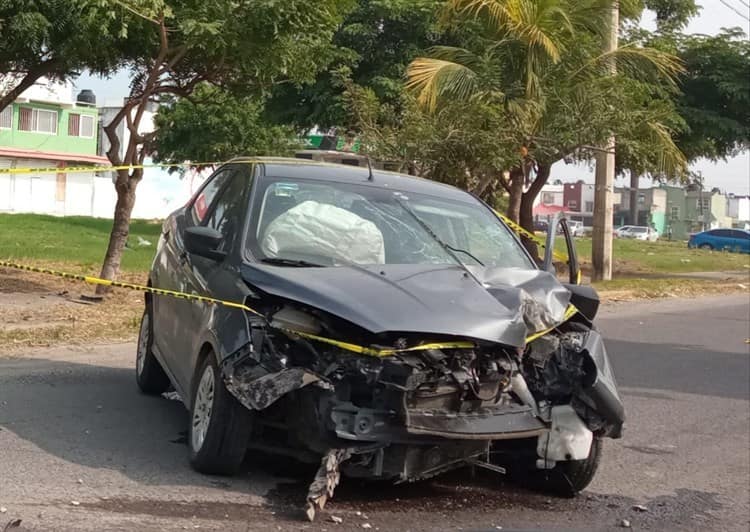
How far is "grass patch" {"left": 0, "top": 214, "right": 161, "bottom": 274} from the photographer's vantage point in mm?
18173

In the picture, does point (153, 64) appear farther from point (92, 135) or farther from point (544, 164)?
point (92, 135)

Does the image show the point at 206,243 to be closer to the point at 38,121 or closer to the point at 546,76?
the point at 546,76

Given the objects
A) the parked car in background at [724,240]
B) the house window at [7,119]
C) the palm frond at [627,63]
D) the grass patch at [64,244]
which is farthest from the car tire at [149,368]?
the parked car in background at [724,240]

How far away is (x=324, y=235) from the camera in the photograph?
599 cm

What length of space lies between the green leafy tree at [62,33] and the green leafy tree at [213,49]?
283 mm

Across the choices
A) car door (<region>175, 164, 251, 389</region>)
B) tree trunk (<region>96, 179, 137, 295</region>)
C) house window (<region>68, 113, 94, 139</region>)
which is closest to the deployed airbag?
car door (<region>175, 164, 251, 389</region>)

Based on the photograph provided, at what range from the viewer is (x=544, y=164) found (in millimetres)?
17109

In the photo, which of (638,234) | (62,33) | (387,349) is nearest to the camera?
(387,349)

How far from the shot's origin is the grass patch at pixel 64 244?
18173 millimetres

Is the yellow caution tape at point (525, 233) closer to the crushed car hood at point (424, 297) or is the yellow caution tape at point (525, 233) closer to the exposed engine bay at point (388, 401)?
the crushed car hood at point (424, 297)

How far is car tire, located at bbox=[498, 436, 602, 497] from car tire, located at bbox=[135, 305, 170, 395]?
104 inches

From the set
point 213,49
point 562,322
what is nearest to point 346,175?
point 562,322

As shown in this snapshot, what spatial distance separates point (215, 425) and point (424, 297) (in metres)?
1.24

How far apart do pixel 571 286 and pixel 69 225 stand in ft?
89.0
